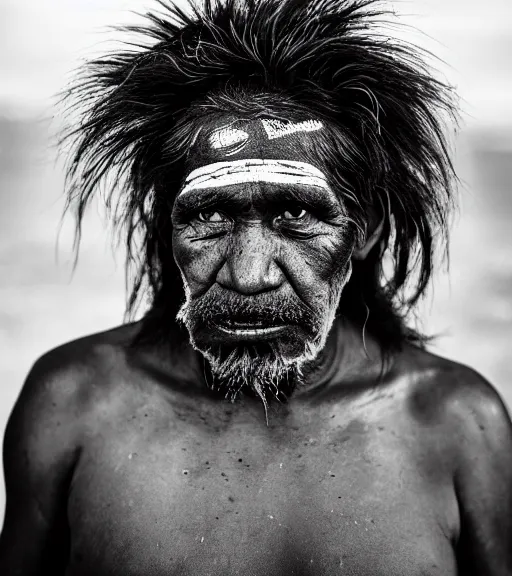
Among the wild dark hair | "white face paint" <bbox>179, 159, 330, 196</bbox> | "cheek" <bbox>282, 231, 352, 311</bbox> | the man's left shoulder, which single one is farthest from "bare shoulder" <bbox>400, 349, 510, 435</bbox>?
"white face paint" <bbox>179, 159, 330, 196</bbox>

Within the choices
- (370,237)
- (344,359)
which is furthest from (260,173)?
(344,359)

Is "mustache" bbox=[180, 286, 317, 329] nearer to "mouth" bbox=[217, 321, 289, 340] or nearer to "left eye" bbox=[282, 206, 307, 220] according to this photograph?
"mouth" bbox=[217, 321, 289, 340]

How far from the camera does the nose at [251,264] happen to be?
2.32 meters

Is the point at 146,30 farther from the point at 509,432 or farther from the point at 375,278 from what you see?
the point at 509,432

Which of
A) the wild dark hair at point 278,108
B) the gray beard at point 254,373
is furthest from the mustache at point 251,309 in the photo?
the wild dark hair at point 278,108

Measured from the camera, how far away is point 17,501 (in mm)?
2707

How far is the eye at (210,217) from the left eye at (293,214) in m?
0.16

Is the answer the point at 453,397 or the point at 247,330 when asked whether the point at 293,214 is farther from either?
the point at 453,397

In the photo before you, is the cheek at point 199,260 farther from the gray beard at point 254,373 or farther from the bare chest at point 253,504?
the bare chest at point 253,504

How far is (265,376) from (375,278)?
57cm

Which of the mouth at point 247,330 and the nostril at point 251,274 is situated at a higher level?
the nostril at point 251,274

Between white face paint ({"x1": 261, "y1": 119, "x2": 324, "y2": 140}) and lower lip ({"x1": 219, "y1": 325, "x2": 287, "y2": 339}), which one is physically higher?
white face paint ({"x1": 261, "y1": 119, "x2": 324, "y2": 140})

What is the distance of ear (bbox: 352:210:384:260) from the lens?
264 centimetres

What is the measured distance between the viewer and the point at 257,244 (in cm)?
236
